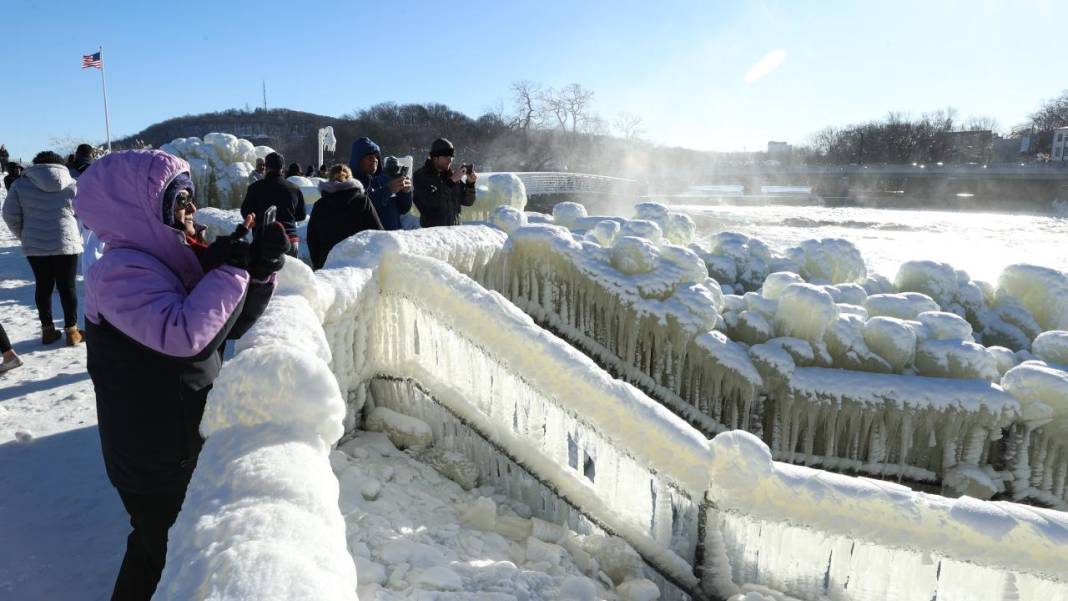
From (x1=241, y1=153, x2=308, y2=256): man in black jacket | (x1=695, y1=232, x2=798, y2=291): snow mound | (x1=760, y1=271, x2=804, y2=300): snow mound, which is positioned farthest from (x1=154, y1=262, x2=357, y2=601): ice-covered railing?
(x1=695, y1=232, x2=798, y2=291): snow mound

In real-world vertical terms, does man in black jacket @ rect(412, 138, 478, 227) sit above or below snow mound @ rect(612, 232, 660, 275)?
above

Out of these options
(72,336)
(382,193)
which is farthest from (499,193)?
(72,336)

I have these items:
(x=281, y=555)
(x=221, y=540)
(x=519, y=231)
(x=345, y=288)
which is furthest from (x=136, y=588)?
(x=519, y=231)

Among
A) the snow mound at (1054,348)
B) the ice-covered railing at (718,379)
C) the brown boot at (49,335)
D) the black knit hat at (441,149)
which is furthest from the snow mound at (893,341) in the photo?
the brown boot at (49,335)

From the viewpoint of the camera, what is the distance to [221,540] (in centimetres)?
121

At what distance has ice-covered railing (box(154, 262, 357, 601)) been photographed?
1.11 meters

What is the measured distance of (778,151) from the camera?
82375 millimetres

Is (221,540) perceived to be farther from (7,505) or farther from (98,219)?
(7,505)

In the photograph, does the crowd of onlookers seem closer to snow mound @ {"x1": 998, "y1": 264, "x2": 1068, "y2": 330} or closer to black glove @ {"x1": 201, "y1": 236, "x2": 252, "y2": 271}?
black glove @ {"x1": 201, "y1": 236, "x2": 252, "y2": 271}

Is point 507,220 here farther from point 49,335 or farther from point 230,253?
point 49,335

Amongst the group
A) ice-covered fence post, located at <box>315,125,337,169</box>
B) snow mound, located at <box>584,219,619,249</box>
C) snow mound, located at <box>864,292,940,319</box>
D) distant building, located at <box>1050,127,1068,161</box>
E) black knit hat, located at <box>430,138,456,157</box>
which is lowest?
snow mound, located at <box>864,292,940,319</box>

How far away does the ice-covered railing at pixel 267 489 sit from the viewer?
1109 millimetres

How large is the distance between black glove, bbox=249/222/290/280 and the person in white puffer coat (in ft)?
15.0

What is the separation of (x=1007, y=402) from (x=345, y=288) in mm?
5608
